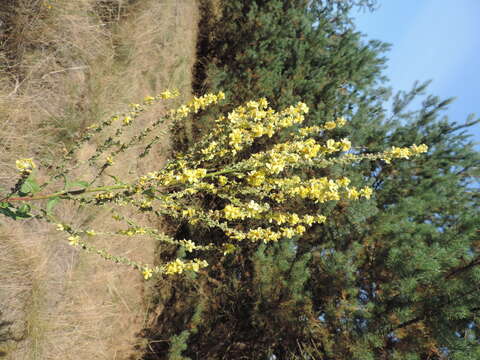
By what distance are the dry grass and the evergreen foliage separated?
2.97 ft

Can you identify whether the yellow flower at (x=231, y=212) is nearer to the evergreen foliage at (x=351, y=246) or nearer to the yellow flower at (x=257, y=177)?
the yellow flower at (x=257, y=177)

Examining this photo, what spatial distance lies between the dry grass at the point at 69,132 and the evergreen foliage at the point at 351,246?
0.91m

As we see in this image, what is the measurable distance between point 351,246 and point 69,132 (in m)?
3.59

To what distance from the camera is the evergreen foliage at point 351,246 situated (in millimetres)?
3389

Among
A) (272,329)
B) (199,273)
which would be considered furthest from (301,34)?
(272,329)

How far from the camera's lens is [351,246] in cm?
399

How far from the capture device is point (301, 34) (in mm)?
5668

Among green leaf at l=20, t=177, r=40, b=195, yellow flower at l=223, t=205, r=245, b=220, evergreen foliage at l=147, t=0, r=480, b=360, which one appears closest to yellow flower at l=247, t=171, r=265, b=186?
yellow flower at l=223, t=205, r=245, b=220

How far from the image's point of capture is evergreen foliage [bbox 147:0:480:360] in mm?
3389

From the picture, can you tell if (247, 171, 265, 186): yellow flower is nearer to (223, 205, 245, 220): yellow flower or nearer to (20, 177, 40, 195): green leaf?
(223, 205, 245, 220): yellow flower

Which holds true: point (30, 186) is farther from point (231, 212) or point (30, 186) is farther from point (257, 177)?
point (257, 177)

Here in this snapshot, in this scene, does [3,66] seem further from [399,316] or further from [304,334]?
[399,316]

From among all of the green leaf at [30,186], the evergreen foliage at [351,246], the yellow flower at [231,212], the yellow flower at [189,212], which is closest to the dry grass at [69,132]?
the evergreen foliage at [351,246]

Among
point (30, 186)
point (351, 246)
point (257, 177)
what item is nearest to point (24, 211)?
point (30, 186)
